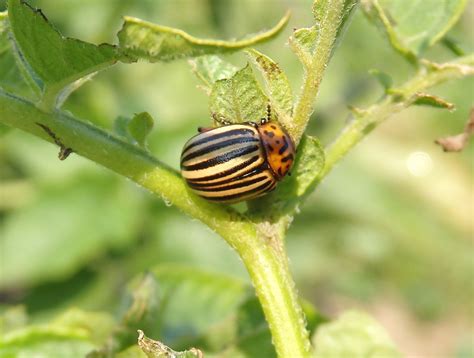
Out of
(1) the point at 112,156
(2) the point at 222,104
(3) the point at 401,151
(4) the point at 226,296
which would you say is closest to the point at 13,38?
(1) the point at 112,156

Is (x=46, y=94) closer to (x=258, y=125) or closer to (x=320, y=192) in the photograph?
(x=258, y=125)

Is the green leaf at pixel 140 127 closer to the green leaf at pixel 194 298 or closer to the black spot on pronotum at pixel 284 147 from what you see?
the black spot on pronotum at pixel 284 147

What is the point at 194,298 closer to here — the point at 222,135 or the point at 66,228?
the point at 222,135

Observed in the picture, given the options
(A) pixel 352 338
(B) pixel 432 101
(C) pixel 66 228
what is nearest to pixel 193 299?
(A) pixel 352 338

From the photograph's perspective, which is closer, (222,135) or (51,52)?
(51,52)

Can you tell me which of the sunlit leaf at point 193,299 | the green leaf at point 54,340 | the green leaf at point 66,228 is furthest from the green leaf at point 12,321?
the green leaf at point 66,228

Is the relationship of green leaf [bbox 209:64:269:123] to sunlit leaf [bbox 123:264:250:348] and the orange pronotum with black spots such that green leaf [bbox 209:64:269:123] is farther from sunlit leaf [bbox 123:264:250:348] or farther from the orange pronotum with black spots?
sunlit leaf [bbox 123:264:250:348]
